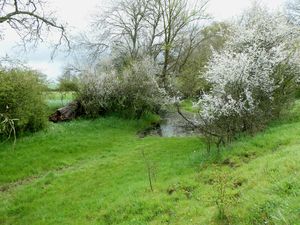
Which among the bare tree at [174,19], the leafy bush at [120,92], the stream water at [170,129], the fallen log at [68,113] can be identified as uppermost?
the bare tree at [174,19]

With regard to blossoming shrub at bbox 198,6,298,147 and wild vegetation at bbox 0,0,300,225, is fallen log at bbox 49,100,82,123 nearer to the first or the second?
wild vegetation at bbox 0,0,300,225

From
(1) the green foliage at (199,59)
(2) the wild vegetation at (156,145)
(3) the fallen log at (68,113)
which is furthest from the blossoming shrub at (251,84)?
(3) the fallen log at (68,113)

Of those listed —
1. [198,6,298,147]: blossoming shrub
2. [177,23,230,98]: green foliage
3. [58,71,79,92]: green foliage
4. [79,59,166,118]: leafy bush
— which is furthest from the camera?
[177,23,230,98]: green foliage

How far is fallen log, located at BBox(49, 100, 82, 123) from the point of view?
22859 mm

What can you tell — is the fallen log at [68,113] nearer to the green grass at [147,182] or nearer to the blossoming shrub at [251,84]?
the green grass at [147,182]

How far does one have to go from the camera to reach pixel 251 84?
14047 mm

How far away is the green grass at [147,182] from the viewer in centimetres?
A: 678

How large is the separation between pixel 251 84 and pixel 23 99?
10.8 m

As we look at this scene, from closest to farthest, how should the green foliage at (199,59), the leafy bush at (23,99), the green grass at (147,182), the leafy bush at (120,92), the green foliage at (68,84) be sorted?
the green grass at (147,182)
the leafy bush at (23,99)
the leafy bush at (120,92)
the green foliage at (68,84)
the green foliage at (199,59)

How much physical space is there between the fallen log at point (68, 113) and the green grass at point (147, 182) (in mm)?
4166

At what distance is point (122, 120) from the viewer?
23453 mm

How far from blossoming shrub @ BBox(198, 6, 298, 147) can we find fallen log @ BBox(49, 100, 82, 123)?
11040 millimetres

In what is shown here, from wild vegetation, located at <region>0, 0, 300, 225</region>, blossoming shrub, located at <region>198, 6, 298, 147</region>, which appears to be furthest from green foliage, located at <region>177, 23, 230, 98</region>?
blossoming shrub, located at <region>198, 6, 298, 147</region>

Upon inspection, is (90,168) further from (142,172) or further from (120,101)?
(120,101)
